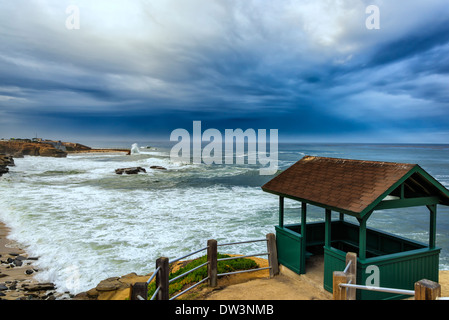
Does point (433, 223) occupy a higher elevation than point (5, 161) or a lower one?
higher

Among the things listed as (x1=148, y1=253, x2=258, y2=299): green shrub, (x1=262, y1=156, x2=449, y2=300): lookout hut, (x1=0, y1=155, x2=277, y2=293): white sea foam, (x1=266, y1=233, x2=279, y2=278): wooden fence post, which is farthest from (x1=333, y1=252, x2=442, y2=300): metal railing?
(x1=0, y1=155, x2=277, y2=293): white sea foam

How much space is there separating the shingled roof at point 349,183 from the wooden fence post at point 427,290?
250 centimetres

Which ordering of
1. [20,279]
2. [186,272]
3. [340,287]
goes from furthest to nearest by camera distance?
1. [20,279]
2. [186,272]
3. [340,287]

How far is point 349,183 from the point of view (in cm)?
709

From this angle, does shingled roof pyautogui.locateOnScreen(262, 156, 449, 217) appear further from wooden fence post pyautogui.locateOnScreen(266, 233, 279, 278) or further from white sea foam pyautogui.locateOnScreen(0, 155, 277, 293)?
white sea foam pyautogui.locateOnScreen(0, 155, 277, 293)

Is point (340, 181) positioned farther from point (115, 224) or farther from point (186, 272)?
point (115, 224)

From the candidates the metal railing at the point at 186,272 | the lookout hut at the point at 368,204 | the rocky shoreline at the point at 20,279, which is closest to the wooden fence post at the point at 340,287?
the lookout hut at the point at 368,204

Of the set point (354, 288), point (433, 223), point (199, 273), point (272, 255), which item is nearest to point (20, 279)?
point (199, 273)

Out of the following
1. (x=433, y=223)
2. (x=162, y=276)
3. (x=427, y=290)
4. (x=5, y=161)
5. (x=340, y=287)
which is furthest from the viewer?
(x=5, y=161)

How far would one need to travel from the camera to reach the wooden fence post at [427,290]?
134 inches

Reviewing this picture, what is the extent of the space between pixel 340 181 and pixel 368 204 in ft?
4.44

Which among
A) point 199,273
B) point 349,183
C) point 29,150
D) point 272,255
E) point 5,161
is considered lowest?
point 199,273

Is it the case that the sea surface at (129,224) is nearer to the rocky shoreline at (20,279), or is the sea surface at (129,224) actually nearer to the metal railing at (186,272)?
the rocky shoreline at (20,279)

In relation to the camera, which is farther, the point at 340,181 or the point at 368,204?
the point at 340,181
